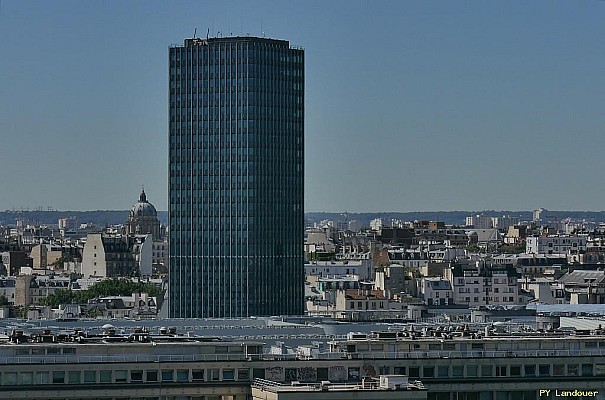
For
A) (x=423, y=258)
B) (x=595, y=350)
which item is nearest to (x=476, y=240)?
(x=423, y=258)

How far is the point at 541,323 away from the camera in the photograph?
5575 cm

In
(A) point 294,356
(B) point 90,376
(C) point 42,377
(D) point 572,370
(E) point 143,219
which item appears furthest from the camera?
(E) point 143,219

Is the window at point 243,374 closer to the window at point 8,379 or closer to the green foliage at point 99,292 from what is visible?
the window at point 8,379

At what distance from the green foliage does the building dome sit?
6327 centimetres

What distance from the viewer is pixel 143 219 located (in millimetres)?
179000

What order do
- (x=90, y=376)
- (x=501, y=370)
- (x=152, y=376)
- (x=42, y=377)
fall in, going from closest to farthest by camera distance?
(x=42, y=377) < (x=90, y=376) < (x=152, y=376) < (x=501, y=370)

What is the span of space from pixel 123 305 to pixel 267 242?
13.8 m

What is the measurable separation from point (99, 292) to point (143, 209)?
70.4 meters

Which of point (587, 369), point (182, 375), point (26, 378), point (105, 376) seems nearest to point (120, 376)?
point (105, 376)

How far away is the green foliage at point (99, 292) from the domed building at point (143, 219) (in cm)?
5573

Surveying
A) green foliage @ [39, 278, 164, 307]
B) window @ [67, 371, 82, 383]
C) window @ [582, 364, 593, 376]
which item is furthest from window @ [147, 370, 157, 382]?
green foliage @ [39, 278, 164, 307]

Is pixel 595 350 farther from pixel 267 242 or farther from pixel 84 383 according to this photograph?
pixel 267 242

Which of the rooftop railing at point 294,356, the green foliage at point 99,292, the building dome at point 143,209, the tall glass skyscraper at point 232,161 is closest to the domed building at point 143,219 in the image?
the building dome at point 143,209

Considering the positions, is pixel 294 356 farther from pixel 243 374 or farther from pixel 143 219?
pixel 143 219
